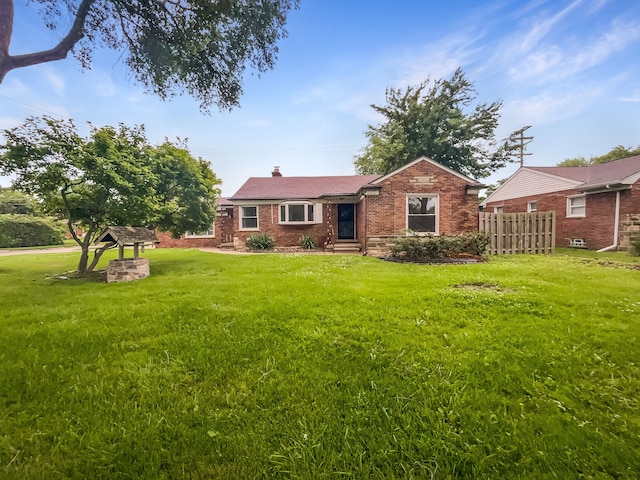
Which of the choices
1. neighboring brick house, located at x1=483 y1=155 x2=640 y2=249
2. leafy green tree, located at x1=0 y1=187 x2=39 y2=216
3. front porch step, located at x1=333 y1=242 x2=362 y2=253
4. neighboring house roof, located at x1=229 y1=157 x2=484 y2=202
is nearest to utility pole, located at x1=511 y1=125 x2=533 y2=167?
neighboring brick house, located at x1=483 y1=155 x2=640 y2=249

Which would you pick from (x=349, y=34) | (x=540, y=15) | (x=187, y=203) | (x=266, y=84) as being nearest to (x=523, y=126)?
(x=540, y=15)

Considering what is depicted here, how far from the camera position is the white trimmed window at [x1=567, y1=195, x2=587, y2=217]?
1376cm

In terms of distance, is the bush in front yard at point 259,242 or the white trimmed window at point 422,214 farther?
the bush in front yard at point 259,242

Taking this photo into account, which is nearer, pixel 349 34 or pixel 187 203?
pixel 349 34

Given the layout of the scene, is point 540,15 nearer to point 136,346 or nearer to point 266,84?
point 266,84

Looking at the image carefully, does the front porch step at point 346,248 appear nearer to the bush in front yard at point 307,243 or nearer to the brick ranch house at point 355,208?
the brick ranch house at point 355,208

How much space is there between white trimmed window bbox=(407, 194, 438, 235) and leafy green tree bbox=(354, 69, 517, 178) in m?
10.9

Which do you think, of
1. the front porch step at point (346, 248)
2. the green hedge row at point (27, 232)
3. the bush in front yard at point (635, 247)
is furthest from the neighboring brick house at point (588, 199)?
the green hedge row at point (27, 232)

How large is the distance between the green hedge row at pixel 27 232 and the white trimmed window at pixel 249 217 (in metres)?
11.5

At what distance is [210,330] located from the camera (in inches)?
144

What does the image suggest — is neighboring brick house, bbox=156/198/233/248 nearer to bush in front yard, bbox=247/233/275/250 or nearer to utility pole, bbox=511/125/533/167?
bush in front yard, bbox=247/233/275/250

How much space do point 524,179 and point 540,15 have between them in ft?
43.1

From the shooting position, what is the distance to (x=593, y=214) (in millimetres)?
13195

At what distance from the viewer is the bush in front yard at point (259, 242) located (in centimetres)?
1484
